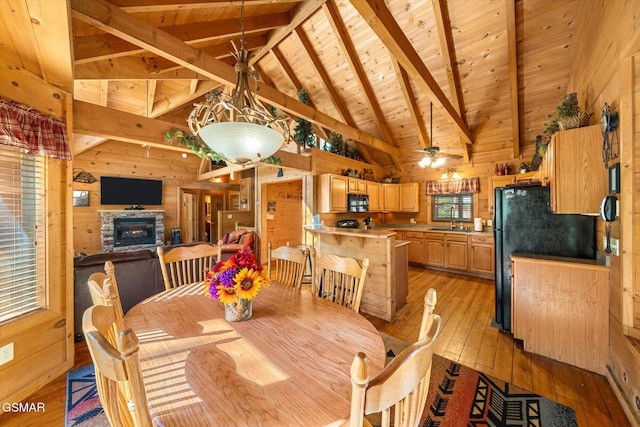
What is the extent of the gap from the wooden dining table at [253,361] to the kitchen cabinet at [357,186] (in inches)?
156

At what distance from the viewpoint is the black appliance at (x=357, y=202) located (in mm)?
5297

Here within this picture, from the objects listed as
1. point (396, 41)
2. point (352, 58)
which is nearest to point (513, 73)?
point (396, 41)

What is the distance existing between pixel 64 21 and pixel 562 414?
437 cm

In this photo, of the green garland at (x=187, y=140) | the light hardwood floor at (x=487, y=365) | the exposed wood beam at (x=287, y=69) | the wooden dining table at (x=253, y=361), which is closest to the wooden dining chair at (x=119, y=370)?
the wooden dining table at (x=253, y=361)

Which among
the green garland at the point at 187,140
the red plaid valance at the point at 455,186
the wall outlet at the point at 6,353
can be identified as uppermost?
the green garland at the point at 187,140

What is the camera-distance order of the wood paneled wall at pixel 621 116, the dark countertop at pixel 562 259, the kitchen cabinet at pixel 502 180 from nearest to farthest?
the wood paneled wall at pixel 621 116 < the dark countertop at pixel 562 259 < the kitchen cabinet at pixel 502 180

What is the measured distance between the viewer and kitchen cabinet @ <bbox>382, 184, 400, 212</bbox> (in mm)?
6367

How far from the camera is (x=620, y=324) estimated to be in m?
1.77

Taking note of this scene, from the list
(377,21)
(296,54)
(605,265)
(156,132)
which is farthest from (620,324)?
(296,54)

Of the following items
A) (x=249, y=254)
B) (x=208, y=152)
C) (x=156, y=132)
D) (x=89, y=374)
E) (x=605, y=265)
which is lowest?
(x=89, y=374)

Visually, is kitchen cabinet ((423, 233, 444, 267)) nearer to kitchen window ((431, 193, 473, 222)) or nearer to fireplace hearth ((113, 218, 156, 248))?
kitchen window ((431, 193, 473, 222))

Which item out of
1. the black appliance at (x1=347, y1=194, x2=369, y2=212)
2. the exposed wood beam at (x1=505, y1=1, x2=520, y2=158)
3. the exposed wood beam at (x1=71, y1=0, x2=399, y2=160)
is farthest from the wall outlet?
the exposed wood beam at (x1=505, y1=1, x2=520, y2=158)

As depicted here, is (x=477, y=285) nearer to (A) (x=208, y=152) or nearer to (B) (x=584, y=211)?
(B) (x=584, y=211)

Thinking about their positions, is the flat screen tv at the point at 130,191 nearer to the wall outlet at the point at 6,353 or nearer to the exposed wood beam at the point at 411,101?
the wall outlet at the point at 6,353
